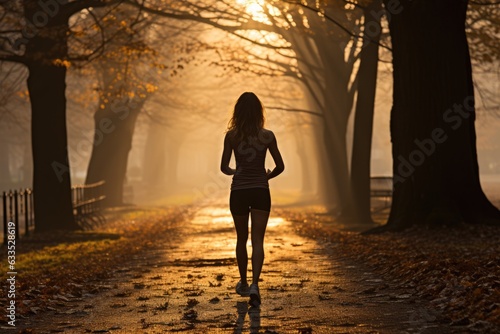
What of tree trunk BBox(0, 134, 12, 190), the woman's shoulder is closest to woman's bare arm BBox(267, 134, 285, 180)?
the woman's shoulder

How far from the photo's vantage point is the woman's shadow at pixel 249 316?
6957mm

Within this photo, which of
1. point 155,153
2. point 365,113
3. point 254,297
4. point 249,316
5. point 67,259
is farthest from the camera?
point 155,153

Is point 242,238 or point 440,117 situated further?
point 440,117

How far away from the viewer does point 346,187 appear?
2911 cm

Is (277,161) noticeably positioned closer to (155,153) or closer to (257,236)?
(257,236)

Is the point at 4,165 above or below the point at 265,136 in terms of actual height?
above

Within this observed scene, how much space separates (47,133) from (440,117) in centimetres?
950

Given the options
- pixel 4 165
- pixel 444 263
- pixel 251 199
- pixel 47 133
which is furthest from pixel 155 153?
pixel 251 199

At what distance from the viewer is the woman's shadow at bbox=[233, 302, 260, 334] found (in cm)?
696

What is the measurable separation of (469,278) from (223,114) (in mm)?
55659

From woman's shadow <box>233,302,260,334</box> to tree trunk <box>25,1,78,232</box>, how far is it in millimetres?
12902

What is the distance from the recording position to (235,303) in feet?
27.8

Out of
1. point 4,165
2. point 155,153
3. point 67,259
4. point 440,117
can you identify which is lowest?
Answer: point 67,259

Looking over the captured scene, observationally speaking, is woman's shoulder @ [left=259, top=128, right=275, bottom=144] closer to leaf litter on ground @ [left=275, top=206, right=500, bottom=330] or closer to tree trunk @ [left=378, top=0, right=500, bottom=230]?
leaf litter on ground @ [left=275, top=206, right=500, bottom=330]
